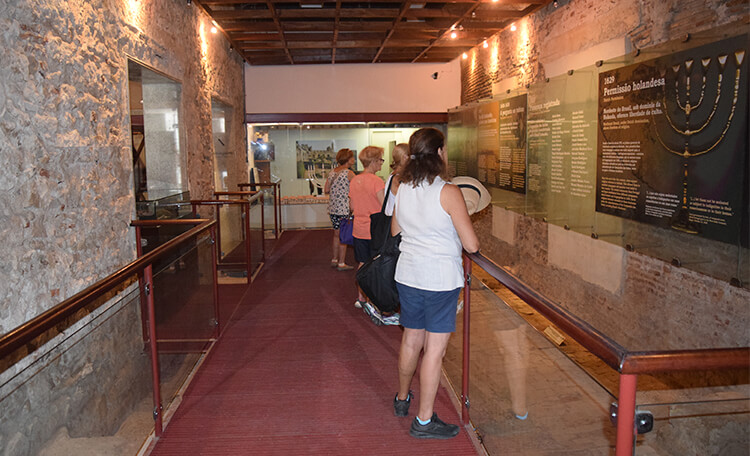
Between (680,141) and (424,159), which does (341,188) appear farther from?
(424,159)

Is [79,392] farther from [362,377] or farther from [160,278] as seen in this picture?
[362,377]

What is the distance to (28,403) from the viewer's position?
74.7 inches

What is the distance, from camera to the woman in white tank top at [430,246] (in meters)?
2.91

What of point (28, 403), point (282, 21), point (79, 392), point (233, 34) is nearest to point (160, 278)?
point (79, 392)

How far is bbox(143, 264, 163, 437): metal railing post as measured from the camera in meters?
3.04

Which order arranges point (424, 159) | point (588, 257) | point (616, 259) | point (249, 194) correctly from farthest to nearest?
point (249, 194), point (588, 257), point (616, 259), point (424, 159)

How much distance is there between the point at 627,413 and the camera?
159 cm

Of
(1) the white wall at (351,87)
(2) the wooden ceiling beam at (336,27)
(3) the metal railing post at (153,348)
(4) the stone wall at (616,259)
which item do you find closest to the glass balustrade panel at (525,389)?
(3) the metal railing post at (153,348)

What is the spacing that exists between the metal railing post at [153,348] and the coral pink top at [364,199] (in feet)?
8.97

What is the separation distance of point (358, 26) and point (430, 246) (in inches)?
267

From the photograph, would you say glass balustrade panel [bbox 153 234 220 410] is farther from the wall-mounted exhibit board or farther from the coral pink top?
the wall-mounted exhibit board

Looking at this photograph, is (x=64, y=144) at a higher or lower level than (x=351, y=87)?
lower

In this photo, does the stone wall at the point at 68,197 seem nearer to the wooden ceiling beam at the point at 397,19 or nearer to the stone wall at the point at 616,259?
the wooden ceiling beam at the point at 397,19

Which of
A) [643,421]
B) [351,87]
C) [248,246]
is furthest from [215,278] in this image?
[351,87]
